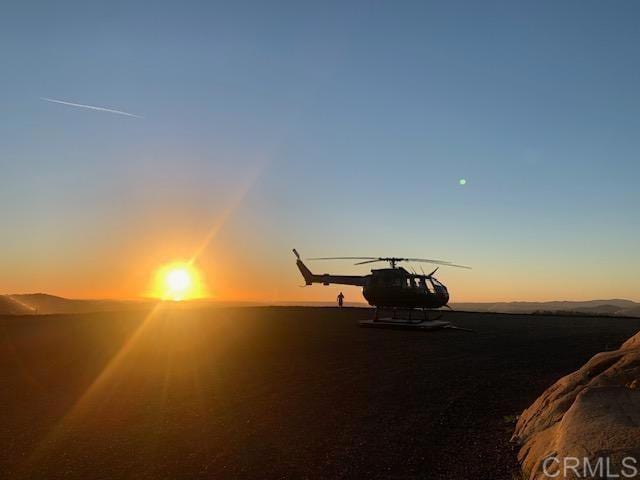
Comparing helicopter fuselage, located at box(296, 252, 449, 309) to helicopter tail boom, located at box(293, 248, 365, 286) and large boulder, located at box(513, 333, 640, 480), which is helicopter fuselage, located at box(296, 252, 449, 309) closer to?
helicopter tail boom, located at box(293, 248, 365, 286)

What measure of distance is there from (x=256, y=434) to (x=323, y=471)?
2.22 m

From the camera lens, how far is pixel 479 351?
19.2 metres

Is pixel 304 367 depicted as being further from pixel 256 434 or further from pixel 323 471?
pixel 323 471

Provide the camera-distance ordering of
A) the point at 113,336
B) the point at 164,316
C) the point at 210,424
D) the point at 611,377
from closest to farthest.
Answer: the point at 611,377 → the point at 210,424 → the point at 113,336 → the point at 164,316

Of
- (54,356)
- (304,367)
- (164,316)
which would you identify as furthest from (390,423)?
(164,316)

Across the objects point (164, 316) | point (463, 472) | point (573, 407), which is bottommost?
point (463, 472)

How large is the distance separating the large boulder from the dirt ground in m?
0.66

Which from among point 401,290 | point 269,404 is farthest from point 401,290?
point 269,404

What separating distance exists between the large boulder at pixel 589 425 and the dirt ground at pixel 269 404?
66cm

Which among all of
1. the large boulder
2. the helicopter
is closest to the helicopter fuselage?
the helicopter

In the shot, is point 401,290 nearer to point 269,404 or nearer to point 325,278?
point 325,278

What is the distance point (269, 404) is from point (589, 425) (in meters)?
7.00

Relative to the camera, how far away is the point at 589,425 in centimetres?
641

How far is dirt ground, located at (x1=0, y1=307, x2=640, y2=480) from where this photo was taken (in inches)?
307
